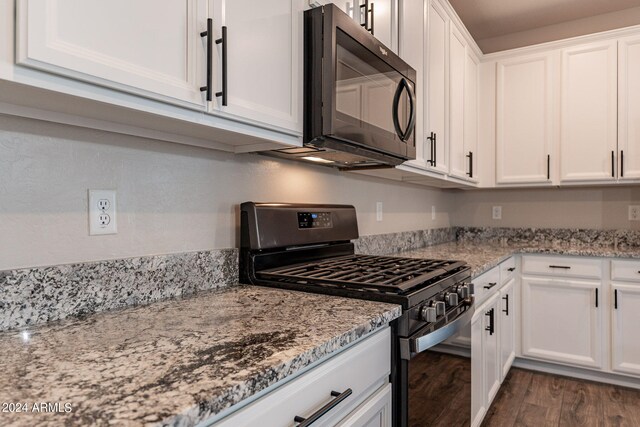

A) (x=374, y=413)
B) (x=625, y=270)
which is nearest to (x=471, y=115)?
(x=625, y=270)

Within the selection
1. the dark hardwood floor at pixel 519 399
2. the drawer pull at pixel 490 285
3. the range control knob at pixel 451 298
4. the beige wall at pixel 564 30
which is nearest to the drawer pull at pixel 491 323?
the drawer pull at pixel 490 285

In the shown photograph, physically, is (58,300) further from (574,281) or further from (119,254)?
(574,281)

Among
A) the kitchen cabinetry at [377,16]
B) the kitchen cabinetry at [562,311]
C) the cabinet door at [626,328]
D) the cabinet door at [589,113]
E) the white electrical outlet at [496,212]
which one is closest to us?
the kitchen cabinetry at [377,16]

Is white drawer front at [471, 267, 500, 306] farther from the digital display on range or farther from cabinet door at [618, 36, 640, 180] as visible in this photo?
cabinet door at [618, 36, 640, 180]

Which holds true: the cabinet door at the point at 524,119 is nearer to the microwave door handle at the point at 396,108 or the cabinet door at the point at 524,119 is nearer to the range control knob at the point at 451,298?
the microwave door handle at the point at 396,108

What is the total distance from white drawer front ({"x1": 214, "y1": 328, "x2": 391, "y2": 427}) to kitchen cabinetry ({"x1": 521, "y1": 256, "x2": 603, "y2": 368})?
2.08 m

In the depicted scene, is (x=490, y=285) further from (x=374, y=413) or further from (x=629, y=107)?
(x=629, y=107)

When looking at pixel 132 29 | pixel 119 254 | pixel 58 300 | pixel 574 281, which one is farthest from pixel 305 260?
pixel 574 281

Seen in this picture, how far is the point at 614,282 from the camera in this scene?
2527 millimetres

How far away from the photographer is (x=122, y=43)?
0.78 m

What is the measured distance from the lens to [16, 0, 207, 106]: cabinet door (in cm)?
66

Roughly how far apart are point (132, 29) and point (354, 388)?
882 millimetres

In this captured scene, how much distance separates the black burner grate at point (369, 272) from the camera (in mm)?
1212

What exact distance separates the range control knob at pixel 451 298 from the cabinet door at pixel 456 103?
4.14ft
